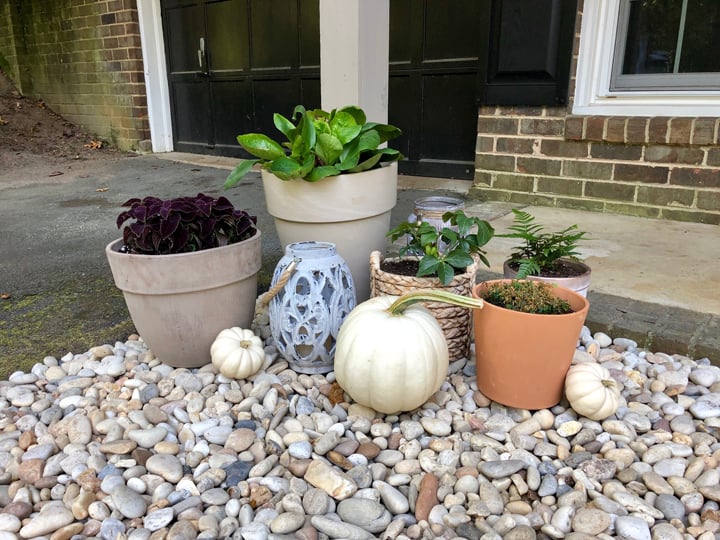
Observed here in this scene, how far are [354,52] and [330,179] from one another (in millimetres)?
673

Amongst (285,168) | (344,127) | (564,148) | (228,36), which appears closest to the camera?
(285,168)

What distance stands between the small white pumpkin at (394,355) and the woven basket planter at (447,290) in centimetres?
15

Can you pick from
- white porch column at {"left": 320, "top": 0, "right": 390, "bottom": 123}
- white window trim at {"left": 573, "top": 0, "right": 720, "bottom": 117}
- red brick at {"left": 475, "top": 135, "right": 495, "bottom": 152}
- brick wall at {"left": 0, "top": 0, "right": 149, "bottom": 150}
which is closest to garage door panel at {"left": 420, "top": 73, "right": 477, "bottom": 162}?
red brick at {"left": 475, "top": 135, "right": 495, "bottom": 152}

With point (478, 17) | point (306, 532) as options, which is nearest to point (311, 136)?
point (306, 532)

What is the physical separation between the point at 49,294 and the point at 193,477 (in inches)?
44.5

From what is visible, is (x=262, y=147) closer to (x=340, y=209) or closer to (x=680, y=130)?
(x=340, y=209)

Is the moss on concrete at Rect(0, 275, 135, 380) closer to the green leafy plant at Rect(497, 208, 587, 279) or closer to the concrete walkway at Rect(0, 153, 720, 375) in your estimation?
the concrete walkway at Rect(0, 153, 720, 375)

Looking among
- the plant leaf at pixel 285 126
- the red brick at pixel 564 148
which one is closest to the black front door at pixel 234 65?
the red brick at pixel 564 148

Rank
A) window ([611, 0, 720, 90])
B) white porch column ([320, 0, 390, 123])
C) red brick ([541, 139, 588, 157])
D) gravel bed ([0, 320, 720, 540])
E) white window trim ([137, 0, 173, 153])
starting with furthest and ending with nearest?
1. white window trim ([137, 0, 173, 153])
2. red brick ([541, 139, 588, 157])
3. window ([611, 0, 720, 90])
4. white porch column ([320, 0, 390, 123])
5. gravel bed ([0, 320, 720, 540])

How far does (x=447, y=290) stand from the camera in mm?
1406

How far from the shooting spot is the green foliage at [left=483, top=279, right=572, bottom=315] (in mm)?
1252

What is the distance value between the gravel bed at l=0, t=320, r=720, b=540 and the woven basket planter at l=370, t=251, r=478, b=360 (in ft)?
0.24

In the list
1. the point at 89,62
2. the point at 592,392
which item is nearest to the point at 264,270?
the point at 592,392

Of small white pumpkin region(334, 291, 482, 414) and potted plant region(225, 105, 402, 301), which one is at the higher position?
potted plant region(225, 105, 402, 301)
